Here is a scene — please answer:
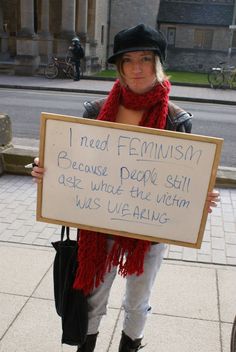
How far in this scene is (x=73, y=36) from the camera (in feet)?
77.6

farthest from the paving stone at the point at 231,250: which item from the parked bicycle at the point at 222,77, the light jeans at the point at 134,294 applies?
the parked bicycle at the point at 222,77

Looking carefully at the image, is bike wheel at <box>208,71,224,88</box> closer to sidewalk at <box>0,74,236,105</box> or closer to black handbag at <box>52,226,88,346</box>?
sidewalk at <box>0,74,236,105</box>

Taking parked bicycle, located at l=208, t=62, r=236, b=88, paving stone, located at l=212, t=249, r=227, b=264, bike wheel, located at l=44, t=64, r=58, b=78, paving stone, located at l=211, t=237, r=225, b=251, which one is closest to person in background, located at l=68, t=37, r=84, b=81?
bike wheel, located at l=44, t=64, r=58, b=78

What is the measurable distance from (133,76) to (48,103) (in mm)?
12525

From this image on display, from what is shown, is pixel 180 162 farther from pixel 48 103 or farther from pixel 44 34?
pixel 44 34

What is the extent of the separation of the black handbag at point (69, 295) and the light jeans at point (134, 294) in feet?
0.24

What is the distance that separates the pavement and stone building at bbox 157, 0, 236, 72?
33.0 metres

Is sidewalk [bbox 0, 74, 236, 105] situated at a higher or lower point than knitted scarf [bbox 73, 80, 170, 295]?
lower

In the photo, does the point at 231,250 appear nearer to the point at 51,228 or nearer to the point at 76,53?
the point at 51,228

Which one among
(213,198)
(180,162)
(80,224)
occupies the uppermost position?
(180,162)

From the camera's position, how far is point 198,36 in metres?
36.7

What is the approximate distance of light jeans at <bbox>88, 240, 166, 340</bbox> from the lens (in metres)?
2.45

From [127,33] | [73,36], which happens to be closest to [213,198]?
[127,33]

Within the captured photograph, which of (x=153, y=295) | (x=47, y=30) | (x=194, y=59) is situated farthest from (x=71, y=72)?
(x=153, y=295)
